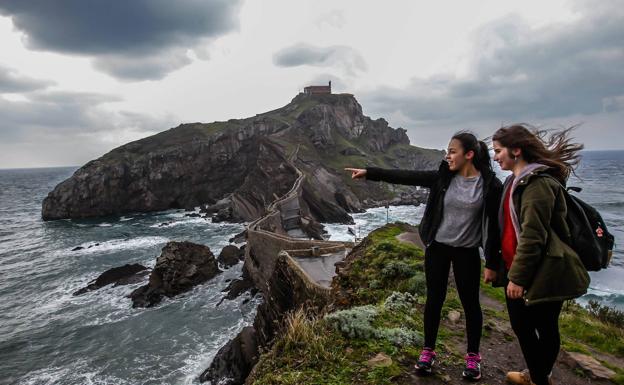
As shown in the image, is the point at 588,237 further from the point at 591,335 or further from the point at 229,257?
the point at 229,257

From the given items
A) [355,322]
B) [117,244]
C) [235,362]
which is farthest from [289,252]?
[117,244]

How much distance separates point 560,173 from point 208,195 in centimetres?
9177

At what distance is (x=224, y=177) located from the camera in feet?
312

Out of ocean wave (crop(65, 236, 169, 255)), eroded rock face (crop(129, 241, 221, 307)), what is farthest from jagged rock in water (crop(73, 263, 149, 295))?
ocean wave (crop(65, 236, 169, 255))

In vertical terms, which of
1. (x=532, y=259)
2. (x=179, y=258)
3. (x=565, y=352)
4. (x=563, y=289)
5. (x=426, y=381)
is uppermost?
(x=532, y=259)

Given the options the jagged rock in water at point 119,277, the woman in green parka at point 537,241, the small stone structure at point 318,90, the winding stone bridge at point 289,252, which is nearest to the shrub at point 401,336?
the woman in green parka at point 537,241

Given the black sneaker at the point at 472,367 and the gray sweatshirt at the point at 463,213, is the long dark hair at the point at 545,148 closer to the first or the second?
the gray sweatshirt at the point at 463,213

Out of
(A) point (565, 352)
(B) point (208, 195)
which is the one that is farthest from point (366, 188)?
(A) point (565, 352)

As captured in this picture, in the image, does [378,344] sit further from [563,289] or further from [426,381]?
[563,289]

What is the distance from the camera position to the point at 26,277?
39.3 meters

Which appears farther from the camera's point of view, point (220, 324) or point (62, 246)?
point (62, 246)

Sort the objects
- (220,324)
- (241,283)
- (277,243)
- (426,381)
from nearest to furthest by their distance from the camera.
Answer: (426,381) < (220,324) < (277,243) < (241,283)

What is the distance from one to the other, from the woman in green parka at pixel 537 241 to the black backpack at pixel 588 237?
9 centimetres

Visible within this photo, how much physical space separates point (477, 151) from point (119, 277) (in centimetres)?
3962
